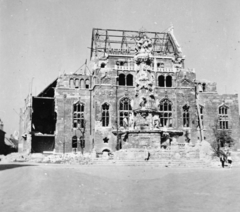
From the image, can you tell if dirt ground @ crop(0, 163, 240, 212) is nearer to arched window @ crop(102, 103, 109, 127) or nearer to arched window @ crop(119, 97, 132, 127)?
arched window @ crop(102, 103, 109, 127)

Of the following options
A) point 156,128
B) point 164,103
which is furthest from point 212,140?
point 156,128

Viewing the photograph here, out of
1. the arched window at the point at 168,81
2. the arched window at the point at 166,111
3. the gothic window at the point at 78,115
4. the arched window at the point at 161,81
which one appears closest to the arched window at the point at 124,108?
the arched window at the point at 166,111

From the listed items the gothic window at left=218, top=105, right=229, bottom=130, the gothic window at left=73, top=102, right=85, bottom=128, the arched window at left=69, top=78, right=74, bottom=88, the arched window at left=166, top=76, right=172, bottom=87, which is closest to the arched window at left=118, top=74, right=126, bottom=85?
the arched window at left=166, top=76, right=172, bottom=87

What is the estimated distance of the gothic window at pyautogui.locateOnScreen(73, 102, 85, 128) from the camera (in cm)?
5628

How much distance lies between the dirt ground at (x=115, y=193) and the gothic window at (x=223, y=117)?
4133cm

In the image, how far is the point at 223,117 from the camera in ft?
197

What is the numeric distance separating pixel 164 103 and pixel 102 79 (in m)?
10.9

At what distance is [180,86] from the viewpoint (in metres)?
57.5

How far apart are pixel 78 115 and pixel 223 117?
24774mm

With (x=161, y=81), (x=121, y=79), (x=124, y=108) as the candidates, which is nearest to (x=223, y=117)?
(x=161, y=81)

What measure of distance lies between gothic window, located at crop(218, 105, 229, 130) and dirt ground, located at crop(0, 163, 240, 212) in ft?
136

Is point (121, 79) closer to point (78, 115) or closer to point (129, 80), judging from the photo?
point (129, 80)

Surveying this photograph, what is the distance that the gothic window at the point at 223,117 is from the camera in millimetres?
59469

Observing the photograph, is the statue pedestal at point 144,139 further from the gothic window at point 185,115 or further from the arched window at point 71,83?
the arched window at point 71,83
